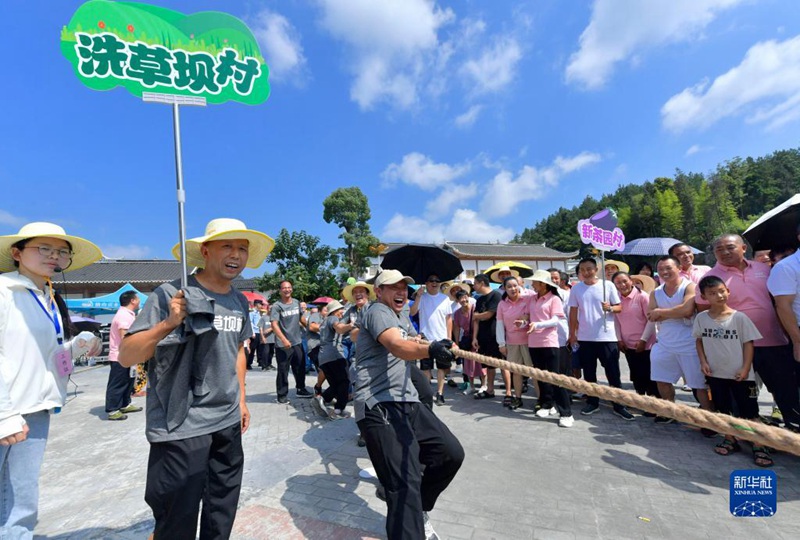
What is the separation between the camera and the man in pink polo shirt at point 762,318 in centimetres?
352

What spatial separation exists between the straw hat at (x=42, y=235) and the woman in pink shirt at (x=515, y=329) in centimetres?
490

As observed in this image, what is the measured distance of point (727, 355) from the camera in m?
3.69

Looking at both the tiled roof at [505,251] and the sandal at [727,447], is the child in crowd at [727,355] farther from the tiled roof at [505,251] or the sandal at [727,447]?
the tiled roof at [505,251]

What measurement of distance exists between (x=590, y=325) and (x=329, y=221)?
67.2ft

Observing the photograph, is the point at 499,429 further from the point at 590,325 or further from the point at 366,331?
the point at 366,331

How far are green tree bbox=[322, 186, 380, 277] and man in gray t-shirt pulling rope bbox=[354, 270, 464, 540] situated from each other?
20394mm

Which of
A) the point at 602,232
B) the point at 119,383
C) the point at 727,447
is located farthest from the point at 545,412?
the point at 119,383

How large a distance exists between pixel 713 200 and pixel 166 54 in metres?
47.5

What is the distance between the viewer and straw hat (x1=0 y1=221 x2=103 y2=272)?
2.18 meters

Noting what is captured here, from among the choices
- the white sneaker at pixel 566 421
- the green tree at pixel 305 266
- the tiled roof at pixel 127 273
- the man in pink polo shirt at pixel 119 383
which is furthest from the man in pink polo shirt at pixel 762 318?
the tiled roof at pixel 127 273

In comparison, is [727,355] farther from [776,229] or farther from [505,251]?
[505,251]

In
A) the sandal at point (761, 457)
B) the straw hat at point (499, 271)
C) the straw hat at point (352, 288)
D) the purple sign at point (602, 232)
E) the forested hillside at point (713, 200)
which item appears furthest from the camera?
the forested hillside at point (713, 200)

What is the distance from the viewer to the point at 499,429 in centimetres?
474

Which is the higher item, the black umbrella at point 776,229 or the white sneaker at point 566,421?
the black umbrella at point 776,229
